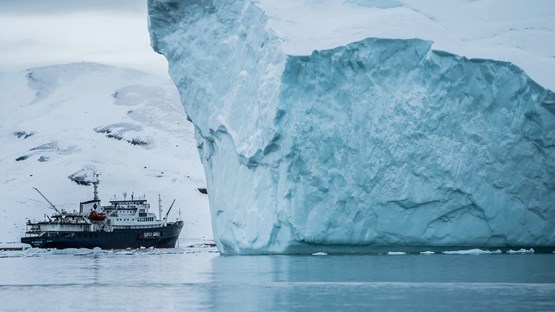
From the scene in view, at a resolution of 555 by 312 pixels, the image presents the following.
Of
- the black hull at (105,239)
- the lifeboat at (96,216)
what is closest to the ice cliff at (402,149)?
the black hull at (105,239)

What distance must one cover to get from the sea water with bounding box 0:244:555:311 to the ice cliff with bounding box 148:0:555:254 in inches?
29.9

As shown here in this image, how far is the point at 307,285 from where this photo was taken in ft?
56.5

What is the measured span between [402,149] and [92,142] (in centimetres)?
5243

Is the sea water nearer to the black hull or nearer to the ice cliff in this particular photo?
the ice cliff

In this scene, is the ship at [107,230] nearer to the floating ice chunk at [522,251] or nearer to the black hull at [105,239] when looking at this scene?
the black hull at [105,239]

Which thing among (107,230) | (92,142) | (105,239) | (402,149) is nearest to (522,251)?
(402,149)

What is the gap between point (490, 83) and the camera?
24578 millimetres

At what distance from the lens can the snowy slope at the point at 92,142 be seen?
63.7 metres

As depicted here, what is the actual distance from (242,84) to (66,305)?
12.4m

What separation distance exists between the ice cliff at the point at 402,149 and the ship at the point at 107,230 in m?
22.6

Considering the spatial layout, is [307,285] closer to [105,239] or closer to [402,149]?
[402,149]

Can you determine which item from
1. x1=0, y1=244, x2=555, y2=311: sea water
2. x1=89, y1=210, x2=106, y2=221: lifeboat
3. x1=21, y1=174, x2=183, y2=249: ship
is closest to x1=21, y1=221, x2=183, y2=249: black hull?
x1=21, y1=174, x2=183, y2=249: ship

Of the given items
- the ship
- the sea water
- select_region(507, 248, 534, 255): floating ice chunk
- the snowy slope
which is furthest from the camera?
the snowy slope

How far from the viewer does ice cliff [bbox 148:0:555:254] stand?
24469 mm
